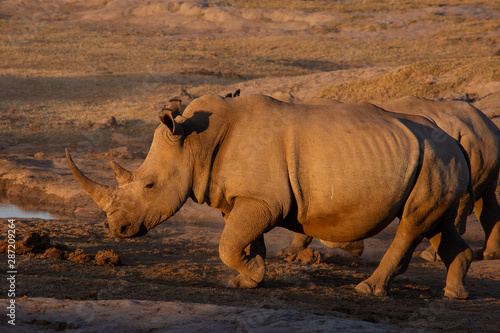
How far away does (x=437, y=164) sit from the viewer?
5.54 metres

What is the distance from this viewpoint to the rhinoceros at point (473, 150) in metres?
7.99

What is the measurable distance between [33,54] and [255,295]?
833 inches

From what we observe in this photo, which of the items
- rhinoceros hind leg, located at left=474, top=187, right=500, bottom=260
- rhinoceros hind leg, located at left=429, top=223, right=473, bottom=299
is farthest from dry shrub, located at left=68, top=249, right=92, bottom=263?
rhinoceros hind leg, located at left=474, top=187, right=500, bottom=260

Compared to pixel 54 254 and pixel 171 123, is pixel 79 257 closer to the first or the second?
pixel 54 254

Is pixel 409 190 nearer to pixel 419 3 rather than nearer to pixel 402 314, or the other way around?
pixel 402 314

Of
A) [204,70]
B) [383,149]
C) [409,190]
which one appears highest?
[383,149]

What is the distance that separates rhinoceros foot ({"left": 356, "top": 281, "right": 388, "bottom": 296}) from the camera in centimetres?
569

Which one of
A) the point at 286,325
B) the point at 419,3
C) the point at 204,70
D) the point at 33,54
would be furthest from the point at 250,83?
the point at 419,3

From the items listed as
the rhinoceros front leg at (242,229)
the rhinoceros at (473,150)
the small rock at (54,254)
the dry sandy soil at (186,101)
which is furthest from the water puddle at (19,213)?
the rhinoceros front leg at (242,229)

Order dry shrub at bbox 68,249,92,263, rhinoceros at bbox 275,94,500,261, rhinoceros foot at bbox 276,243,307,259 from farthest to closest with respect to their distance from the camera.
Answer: rhinoceros at bbox 275,94,500,261 → rhinoceros foot at bbox 276,243,307,259 → dry shrub at bbox 68,249,92,263

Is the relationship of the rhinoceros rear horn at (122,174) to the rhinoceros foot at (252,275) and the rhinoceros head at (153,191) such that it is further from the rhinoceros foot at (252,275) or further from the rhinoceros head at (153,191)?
the rhinoceros foot at (252,275)

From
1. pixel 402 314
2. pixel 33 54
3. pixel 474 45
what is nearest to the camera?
pixel 402 314

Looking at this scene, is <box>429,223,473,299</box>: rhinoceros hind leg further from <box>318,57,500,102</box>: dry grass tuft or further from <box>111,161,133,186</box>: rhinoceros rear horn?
<box>318,57,500,102</box>: dry grass tuft

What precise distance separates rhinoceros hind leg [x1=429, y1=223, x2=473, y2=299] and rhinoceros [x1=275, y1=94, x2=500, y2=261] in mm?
2051
